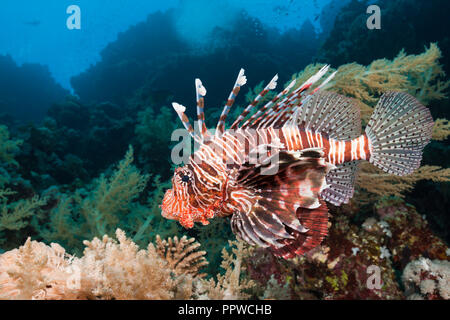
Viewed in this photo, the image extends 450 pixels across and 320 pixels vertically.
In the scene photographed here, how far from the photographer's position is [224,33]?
21922 mm

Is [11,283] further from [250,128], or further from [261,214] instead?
[250,128]

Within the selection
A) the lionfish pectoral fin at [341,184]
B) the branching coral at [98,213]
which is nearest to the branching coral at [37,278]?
the lionfish pectoral fin at [341,184]

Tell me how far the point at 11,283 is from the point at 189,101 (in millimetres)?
15764

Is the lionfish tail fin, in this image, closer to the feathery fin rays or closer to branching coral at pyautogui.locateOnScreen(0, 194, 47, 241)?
the feathery fin rays

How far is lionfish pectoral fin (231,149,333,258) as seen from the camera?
5.34 ft

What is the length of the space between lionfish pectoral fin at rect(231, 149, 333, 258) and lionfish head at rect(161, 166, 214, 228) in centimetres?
36

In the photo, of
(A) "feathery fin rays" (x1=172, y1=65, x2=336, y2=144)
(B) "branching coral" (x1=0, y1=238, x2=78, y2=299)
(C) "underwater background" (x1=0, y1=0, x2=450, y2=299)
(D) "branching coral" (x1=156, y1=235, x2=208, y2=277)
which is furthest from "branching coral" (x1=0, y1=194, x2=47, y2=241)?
(A) "feathery fin rays" (x1=172, y1=65, x2=336, y2=144)

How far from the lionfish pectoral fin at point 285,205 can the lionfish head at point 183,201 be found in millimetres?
356

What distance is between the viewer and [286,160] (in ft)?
5.04

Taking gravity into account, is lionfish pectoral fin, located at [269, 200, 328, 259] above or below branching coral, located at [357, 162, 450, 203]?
below

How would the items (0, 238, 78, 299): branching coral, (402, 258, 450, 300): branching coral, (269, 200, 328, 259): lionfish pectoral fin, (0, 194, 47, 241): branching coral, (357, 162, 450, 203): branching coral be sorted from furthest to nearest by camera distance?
(0, 194, 47, 241): branching coral, (357, 162, 450, 203): branching coral, (402, 258, 450, 300): branching coral, (269, 200, 328, 259): lionfish pectoral fin, (0, 238, 78, 299): branching coral

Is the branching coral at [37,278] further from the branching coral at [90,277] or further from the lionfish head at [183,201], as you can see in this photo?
the lionfish head at [183,201]
